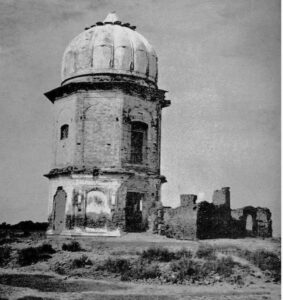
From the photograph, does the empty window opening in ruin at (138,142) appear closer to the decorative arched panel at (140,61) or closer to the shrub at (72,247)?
the decorative arched panel at (140,61)

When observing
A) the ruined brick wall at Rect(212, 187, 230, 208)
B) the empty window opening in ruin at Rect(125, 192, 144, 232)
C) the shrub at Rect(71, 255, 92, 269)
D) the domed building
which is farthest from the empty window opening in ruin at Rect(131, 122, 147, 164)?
the shrub at Rect(71, 255, 92, 269)

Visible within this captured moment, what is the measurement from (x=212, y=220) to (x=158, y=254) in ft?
14.5

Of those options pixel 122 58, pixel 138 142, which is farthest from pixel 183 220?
pixel 122 58

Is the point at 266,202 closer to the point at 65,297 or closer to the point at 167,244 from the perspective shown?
the point at 167,244

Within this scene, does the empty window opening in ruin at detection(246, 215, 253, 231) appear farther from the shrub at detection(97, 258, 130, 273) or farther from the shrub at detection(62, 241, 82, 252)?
the shrub at detection(97, 258, 130, 273)

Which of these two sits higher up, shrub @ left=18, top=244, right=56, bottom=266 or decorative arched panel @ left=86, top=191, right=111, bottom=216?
decorative arched panel @ left=86, top=191, right=111, bottom=216

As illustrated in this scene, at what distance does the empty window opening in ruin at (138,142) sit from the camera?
1532 cm

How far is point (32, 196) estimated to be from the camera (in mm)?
12266

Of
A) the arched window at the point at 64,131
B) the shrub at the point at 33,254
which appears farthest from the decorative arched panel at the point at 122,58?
the shrub at the point at 33,254

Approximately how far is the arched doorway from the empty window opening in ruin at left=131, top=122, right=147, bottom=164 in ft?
8.02

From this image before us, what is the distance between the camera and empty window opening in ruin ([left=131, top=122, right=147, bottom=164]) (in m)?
15.3

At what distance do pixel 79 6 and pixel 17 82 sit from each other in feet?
6.83

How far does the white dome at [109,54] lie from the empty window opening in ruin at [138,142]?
164 centimetres

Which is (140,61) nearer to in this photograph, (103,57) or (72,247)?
(103,57)
